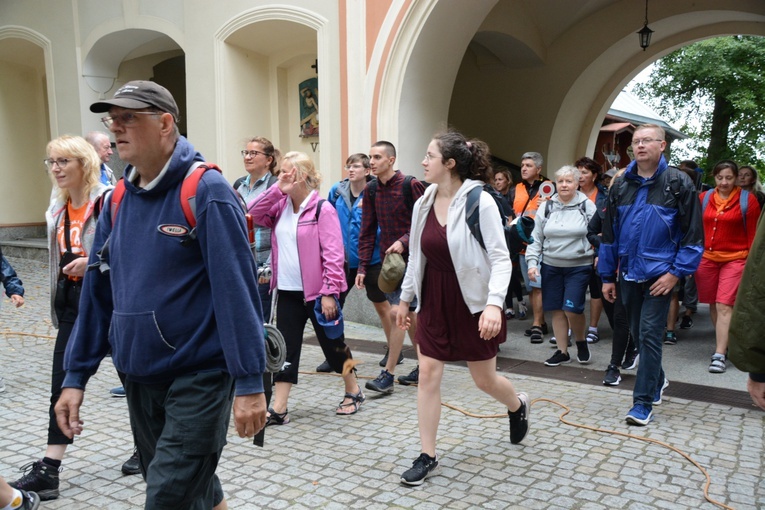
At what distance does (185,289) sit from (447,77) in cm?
769

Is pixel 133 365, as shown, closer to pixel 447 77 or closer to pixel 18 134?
pixel 447 77

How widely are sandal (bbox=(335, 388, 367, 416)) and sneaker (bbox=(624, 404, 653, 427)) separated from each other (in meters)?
1.89


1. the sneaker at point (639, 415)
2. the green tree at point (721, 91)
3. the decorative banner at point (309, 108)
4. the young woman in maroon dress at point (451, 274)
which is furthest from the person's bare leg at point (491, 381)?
the green tree at point (721, 91)

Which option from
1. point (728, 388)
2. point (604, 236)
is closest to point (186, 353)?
point (604, 236)

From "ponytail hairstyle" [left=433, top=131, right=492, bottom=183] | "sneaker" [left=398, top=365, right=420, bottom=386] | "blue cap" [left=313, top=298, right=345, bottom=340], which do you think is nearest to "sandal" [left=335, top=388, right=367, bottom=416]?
"blue cap" [left=313, top=298, right=345, bottom=340]

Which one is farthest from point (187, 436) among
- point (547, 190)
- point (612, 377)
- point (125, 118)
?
point (547, 190)

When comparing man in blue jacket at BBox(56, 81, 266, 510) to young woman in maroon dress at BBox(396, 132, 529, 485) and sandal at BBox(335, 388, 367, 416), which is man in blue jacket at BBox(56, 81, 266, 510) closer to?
young woman in maroon dress at BBox(396, 132, 529, 485)

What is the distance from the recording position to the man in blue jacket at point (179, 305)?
2381mm

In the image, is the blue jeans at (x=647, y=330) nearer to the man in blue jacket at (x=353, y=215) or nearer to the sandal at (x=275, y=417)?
the man in blue jacket at (x=353, y=215)

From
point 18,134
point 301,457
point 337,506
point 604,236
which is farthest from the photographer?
point 18,134

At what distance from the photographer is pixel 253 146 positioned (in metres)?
5.87

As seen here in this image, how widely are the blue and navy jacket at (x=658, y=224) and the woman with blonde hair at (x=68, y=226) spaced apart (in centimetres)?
344

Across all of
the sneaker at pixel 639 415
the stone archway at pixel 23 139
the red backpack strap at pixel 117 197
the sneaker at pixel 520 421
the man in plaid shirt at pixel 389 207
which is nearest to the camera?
the red backpack strap at pixel 117 197

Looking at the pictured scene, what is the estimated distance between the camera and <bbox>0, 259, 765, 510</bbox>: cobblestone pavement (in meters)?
3.80
